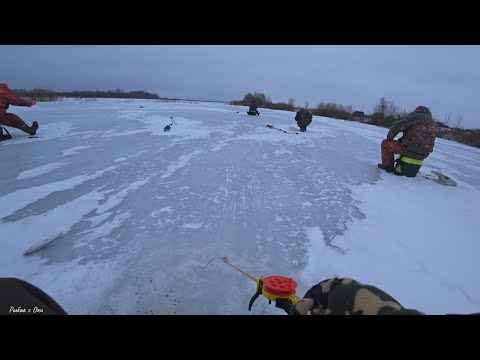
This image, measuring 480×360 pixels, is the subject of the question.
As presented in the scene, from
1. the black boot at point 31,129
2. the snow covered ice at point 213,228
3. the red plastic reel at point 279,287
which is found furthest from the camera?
the black boot at point 31,129

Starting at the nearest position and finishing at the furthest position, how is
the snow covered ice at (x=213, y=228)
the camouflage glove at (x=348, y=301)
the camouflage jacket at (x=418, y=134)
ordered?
the camouflage glove at (x=348, y=301)
the snow covered ice at (x=213, y=228)
the camouflage jacket at (x=418, y=134)

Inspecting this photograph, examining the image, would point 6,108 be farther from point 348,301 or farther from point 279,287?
point 348,301

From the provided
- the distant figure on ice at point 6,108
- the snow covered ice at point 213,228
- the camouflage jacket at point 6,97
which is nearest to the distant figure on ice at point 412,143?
the snow covered ice at point 213,228

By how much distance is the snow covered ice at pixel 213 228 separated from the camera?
2.15 meters

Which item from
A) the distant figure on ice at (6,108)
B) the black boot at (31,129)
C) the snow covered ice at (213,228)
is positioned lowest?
the snow covered ice at (213,228)

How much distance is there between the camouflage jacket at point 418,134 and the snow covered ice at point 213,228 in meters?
0.57

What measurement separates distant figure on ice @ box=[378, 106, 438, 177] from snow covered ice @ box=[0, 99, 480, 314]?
294 millimetres

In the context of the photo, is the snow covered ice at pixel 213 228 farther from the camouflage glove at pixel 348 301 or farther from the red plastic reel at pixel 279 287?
the camouflage glove at pixel 348 301

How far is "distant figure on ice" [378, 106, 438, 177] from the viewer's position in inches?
198

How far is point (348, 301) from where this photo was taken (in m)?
1.26

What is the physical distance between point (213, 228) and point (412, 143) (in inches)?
170

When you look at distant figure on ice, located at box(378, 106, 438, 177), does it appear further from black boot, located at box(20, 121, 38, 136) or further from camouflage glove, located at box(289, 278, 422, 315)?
black boot, located at box(20, 121, 38, 136)
